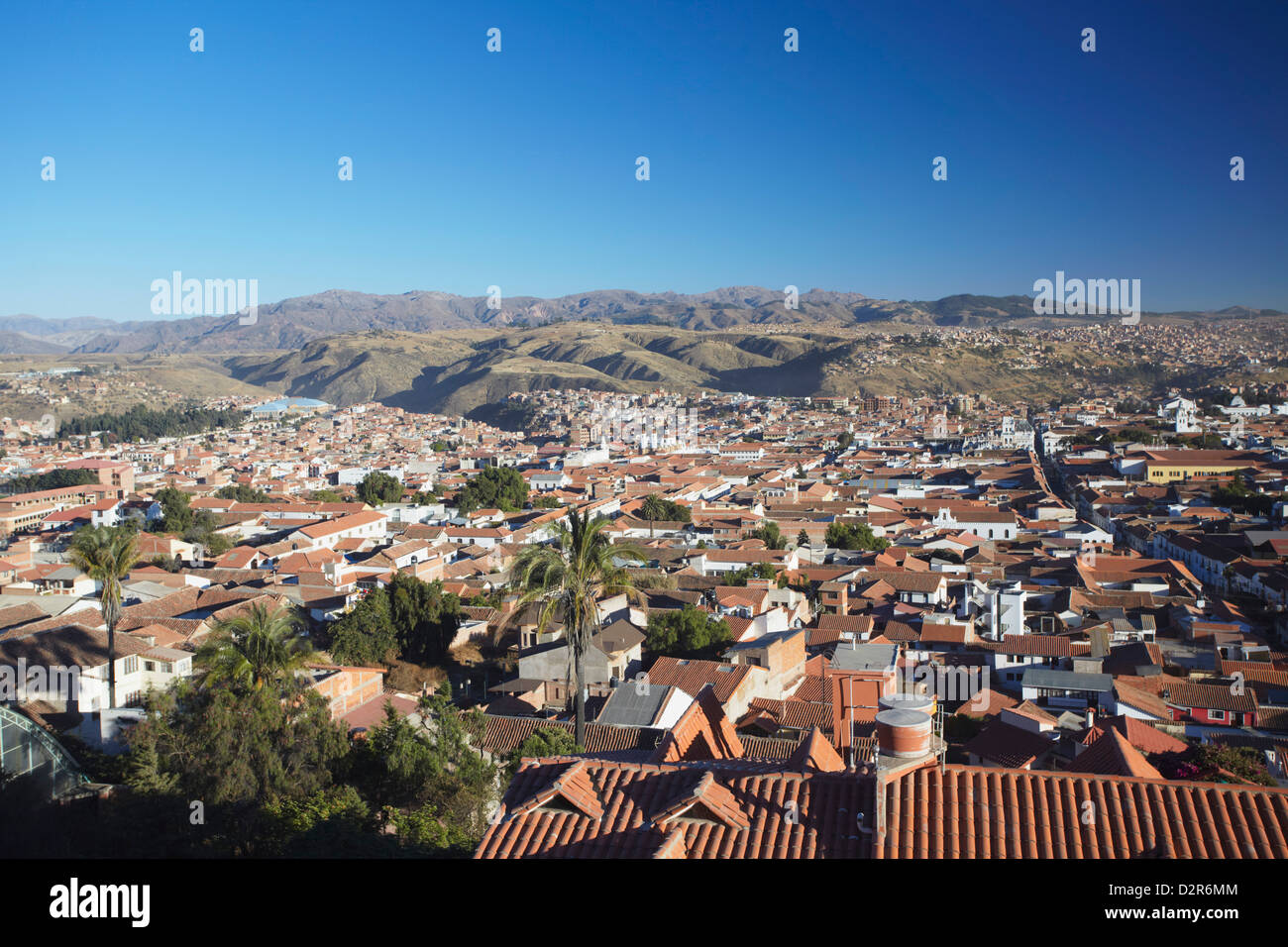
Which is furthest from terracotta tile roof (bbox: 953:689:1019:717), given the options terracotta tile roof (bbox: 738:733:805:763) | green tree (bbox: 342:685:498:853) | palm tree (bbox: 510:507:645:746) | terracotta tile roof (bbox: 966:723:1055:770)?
green tree (bbox: 342:685:498:853)

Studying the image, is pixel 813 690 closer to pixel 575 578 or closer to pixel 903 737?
pixel 575 578

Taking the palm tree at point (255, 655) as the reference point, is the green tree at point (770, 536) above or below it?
below

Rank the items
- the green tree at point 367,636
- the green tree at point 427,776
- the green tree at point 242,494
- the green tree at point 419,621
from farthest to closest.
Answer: the green tree at point 242,494, the green tree at point 419,621, the green tree at point 367,636, the green tree at point 427,776

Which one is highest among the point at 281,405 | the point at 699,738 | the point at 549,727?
the point at 281,405

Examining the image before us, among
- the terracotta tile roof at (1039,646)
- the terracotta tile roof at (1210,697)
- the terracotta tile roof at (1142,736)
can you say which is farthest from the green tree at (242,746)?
the terracotta tile roof at (1039,646)

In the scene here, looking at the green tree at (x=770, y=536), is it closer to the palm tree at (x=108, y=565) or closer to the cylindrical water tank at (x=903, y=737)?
the palm tree at (x=108, y=565)

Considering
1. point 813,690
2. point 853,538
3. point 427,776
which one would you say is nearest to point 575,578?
point 427,776
